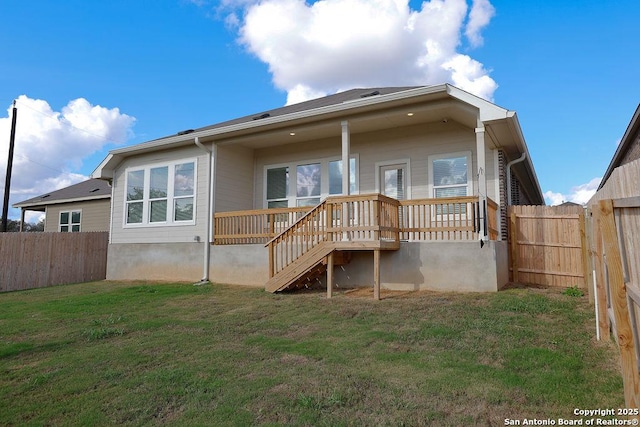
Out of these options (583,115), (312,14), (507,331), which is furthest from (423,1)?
(507,331)

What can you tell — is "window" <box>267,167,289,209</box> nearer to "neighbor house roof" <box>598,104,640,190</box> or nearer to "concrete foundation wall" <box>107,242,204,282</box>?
"concrete foundation wall" <box>107,242,204,282</box>

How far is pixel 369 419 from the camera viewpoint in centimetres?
295

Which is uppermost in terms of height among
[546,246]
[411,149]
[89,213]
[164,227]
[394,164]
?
[411,149]

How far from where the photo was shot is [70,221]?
758 inches

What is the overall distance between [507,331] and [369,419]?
2904 mm

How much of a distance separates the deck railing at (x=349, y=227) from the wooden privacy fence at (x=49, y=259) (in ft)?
28.3

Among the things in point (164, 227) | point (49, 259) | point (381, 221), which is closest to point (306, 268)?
point (381, 221)

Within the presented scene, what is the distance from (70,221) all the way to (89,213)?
160 centimetres

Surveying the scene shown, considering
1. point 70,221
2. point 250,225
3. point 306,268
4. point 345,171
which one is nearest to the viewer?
point 306,268

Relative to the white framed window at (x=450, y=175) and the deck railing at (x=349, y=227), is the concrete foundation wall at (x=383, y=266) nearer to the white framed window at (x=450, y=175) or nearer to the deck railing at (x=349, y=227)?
the deck railing at (x=349, y=227)

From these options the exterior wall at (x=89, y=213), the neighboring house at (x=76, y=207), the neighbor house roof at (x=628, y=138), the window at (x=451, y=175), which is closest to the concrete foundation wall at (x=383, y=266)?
the window at (x=451, y=175)

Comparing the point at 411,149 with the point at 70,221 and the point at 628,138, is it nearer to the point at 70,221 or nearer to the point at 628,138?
the point at 628,138

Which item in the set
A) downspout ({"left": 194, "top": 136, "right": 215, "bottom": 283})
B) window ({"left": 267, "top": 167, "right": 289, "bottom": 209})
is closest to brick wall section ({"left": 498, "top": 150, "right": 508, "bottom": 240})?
window ({"left": 267, "top": 167, "right": 289, "bottom": 209})

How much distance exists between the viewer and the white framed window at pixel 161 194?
1187 centimetres
